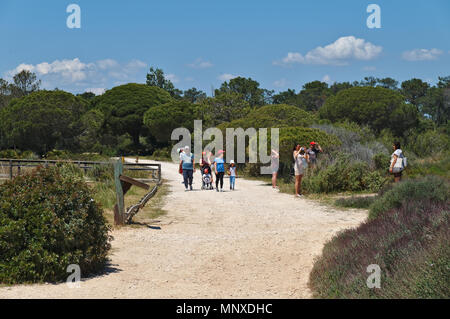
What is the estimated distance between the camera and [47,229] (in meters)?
6.39

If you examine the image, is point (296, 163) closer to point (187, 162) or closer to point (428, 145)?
point (187, 162)

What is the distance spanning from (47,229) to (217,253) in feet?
9.56

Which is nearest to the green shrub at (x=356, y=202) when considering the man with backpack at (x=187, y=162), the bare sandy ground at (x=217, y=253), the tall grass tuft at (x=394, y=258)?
the bare sandy ground at (x=217, y=253)

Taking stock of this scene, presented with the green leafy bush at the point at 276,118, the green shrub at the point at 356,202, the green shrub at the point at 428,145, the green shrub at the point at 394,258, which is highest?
the green leafy bush at the point at 276,118

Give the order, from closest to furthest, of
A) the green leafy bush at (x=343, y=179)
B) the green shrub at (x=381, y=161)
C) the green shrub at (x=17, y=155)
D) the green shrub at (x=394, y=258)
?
the green shrub at (x=394, y=258) → the green leafy bush at (x=343, y=179) → the green shrub at (x=381, y=161) → the green shrub at (x=17, y=155)

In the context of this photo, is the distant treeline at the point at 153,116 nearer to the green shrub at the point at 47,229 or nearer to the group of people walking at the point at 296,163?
the group of people walking at the point at 296,163

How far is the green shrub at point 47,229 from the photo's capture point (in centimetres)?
621

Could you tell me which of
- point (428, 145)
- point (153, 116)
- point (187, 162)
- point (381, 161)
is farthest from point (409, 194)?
point (153, 116)

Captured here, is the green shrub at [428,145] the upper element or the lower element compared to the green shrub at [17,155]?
upper

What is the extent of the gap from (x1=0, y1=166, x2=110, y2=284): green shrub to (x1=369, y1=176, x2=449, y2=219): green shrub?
544cm

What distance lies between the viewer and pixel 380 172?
17391 millimetres

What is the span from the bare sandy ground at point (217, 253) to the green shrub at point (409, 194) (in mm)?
806

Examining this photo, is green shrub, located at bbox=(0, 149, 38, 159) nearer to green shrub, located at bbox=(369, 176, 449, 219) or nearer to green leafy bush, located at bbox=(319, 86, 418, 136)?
green leafy bush, located at bbox=(319, 86, 418, 136)

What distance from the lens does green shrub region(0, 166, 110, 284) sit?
621cm
